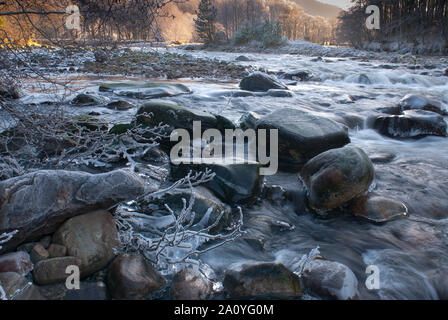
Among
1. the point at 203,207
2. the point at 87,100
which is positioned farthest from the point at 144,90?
the point at 203,207

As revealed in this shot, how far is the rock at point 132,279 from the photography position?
5.24 ft

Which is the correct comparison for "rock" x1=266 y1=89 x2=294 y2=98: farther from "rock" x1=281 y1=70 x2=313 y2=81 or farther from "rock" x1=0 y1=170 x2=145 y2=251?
"rock" x1=0 y1=170 x2=145 y2=251

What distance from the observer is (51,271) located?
1.55 meters

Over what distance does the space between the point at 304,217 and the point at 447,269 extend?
103 centimetres

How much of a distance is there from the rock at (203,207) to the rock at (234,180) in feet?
0.58

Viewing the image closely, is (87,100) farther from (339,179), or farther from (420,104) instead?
(420,104)

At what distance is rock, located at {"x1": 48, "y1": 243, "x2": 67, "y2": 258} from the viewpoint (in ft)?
5.29

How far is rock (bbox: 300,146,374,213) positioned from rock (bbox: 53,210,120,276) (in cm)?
173

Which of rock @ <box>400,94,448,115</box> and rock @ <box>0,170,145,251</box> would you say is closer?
rock @ <box>0,170,145,251</box>

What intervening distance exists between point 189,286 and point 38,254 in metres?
A: 0.82

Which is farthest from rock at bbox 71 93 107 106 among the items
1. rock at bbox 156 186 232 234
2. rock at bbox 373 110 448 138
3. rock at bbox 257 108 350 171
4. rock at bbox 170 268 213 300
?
rock at bbox 373 110 448 138

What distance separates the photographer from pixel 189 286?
65.7 inches

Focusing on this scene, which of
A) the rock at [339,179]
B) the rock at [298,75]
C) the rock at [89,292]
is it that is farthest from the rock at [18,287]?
the rock at [298,75]
